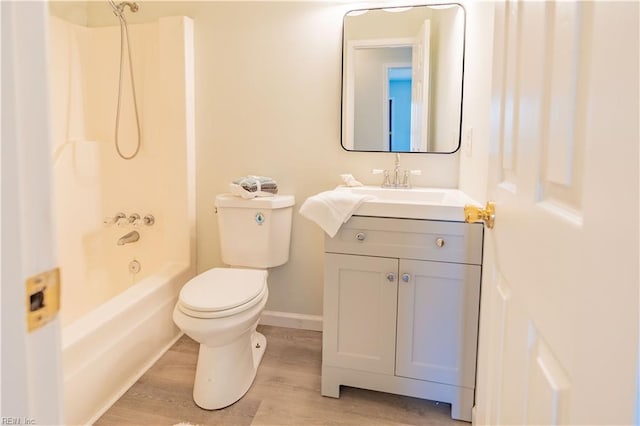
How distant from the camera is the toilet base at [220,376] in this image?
169cm

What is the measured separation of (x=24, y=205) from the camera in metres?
0.40

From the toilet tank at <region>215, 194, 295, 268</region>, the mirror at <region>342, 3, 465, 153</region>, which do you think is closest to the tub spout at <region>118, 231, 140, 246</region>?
the toilet tank at <region>215, 194, 295, 268</region>

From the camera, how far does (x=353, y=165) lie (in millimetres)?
2248

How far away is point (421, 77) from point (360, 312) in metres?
1.23

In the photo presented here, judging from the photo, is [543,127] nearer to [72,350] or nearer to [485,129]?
[485,129]

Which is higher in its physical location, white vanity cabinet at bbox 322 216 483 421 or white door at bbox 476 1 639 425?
white door at bbox 476 1 639 425

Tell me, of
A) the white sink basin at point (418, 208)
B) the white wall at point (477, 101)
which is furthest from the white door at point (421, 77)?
the white sink basin at point (418, 208)

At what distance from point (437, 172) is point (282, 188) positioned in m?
0.87

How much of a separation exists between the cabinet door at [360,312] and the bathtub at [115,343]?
3.01 feet

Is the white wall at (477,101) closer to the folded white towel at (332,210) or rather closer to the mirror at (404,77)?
the mirror at (404,77)

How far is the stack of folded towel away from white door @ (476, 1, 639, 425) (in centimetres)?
145

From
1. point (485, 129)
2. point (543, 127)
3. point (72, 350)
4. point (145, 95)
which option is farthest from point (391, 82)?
point (72, 350)

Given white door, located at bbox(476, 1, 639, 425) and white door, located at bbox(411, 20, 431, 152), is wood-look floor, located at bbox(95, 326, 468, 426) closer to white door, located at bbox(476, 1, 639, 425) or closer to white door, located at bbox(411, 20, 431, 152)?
white door, located at bbox(476, 1, 639, 425)

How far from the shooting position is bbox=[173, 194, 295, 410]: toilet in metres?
1.63
